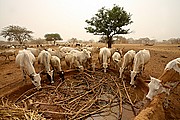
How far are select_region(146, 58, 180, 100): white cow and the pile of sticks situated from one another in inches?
43.5

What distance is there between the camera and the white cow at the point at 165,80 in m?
5.12

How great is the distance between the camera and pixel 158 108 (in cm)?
482

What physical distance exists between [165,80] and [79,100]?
3239 mm

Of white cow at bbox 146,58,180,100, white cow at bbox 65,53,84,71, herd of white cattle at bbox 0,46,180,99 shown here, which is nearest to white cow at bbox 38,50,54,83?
herd of white cattle at bbox 0,46,180,99

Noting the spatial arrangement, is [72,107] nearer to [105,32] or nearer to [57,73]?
[57,73]

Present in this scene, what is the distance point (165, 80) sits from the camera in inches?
212

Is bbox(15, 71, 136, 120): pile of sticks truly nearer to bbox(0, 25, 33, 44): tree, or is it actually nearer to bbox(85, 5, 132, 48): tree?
bbox(85, 5, 132, 48): tree

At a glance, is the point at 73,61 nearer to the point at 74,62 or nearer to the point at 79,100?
the point at 74,62

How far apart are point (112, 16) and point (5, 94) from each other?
522 inches

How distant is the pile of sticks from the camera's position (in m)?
5.41

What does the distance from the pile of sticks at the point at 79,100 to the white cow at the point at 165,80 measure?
110 cm

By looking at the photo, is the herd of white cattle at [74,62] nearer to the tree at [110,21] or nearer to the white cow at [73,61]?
the white cow at [73,61]

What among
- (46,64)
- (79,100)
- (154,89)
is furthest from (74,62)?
(154,89)

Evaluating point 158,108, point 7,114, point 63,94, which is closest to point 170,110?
point 158,108
